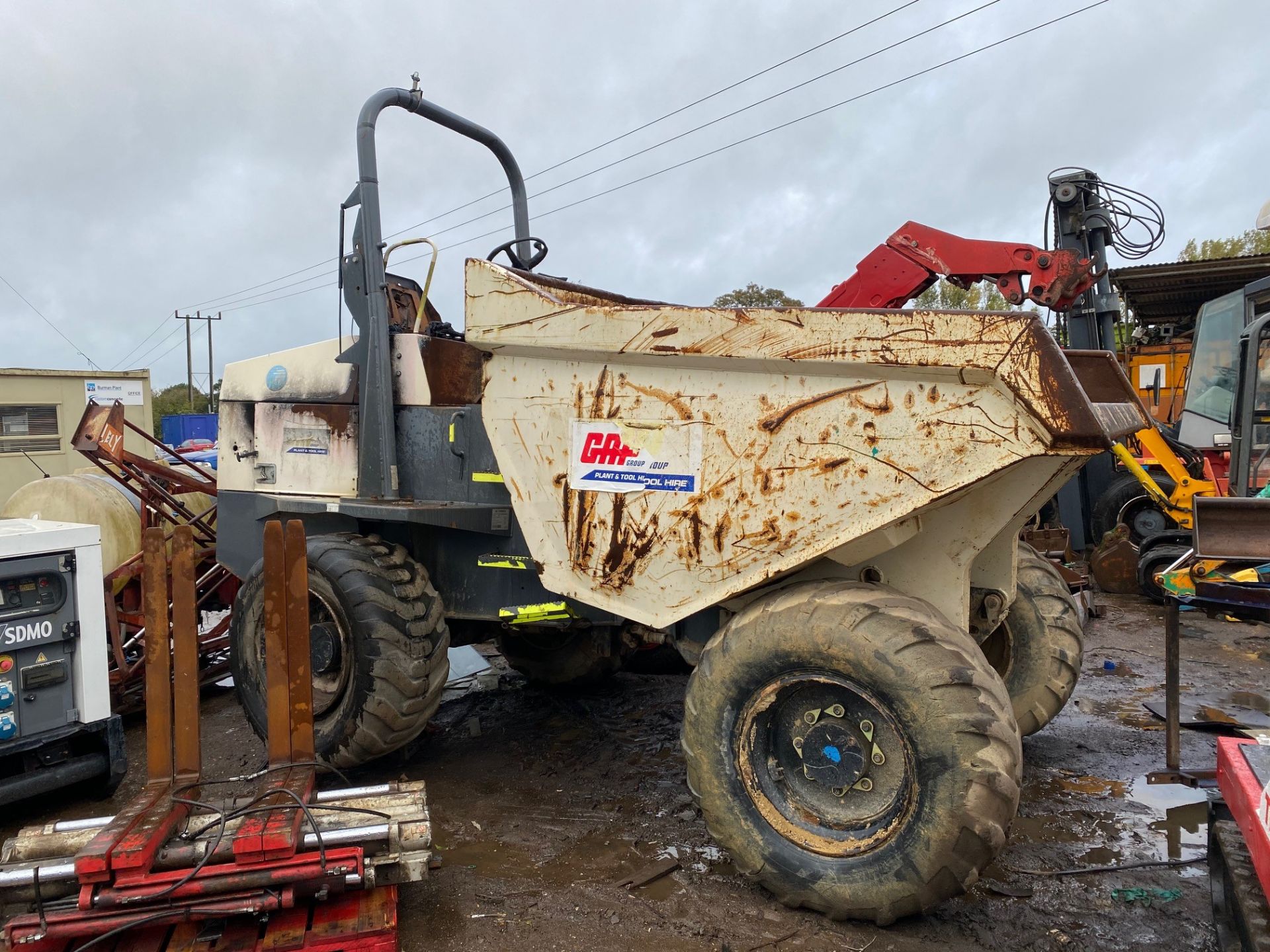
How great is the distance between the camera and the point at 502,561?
408cm

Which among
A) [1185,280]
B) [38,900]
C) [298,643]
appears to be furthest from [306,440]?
[1185,280]

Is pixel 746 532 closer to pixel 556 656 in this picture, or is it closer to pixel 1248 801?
pixel 1248 801

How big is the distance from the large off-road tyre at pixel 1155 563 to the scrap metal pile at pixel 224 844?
23.8 feet

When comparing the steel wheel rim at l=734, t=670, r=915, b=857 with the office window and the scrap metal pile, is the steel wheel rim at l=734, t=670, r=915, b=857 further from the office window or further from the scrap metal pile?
the office window

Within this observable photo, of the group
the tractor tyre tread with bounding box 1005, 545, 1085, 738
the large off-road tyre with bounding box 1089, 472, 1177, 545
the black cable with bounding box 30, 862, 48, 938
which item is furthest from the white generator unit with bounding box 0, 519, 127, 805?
the large off-road tyre with bounding box 1089, 472, 1177, 545

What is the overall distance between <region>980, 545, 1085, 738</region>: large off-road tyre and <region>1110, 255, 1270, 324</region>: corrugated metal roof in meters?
8.52

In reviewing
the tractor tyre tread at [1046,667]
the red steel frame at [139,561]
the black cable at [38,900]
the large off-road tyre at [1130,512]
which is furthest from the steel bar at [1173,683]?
the large off-road tyre at [1130,512]

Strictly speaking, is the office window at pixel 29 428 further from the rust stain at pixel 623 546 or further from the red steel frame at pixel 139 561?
the rust stain at pixel 623 546

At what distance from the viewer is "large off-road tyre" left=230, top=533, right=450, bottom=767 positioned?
3873 millimetres

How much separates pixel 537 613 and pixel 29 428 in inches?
545

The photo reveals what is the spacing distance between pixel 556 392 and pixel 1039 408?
1753 mm

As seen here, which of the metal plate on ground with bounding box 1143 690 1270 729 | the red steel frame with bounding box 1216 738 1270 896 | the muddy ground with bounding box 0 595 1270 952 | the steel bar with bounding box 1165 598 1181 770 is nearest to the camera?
the red steel frame with bounding box 1216 738 1270 896

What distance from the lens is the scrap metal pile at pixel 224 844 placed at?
8.71 ft

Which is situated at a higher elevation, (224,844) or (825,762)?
(825,762)
